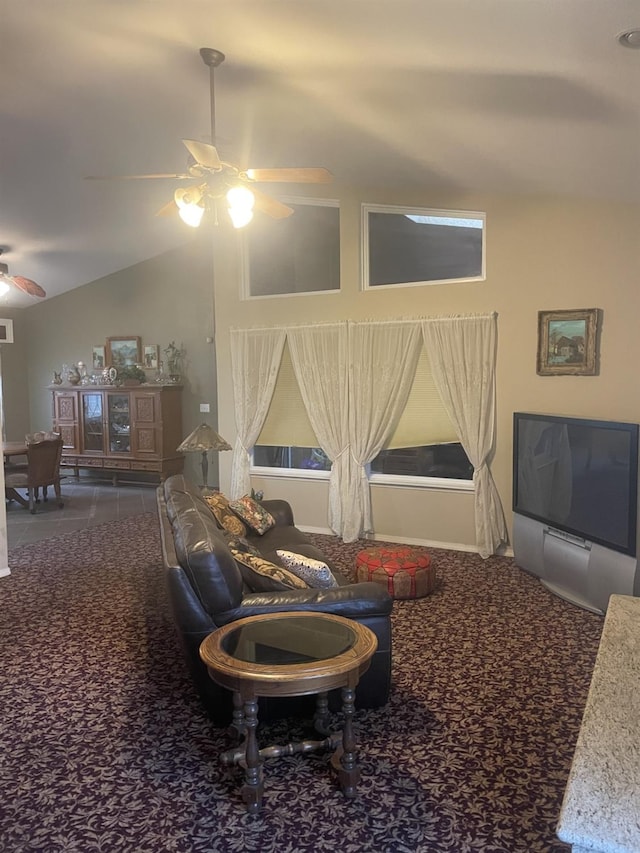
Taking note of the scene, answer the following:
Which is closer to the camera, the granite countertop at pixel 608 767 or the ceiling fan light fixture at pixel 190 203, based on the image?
the granite countertop at pixel 608 767

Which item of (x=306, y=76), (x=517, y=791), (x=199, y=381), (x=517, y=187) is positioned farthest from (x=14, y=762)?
(x=199, y=381)

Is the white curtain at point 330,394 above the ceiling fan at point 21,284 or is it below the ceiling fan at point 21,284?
below

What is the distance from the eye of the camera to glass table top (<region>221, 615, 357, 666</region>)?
2.24 meters

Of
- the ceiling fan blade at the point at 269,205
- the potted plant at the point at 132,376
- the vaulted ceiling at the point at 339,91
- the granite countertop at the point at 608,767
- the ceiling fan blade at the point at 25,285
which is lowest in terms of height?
the granite countertop at the point at 608,767

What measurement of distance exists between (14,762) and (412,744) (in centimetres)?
170

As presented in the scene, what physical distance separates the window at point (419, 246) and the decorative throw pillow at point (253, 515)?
8.35 feet

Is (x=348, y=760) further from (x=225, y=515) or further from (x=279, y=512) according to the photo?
(x=279, y=512)

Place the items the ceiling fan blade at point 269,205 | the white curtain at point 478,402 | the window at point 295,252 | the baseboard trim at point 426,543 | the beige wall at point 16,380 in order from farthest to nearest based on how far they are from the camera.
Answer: the beige wall at point 16,380 < the window at point 295,252 < the baseboard trim at point 426,543 < the white curtain at point 478,402 < the ceiling fan blade at point 269,205

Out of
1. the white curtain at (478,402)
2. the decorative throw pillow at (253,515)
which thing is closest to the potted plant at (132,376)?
the decorative throw pillow at (253,515)

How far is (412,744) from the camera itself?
2648 millimetres

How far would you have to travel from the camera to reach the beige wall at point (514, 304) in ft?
15.6

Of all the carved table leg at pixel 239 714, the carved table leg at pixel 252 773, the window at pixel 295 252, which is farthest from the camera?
the window at pixel 295 252

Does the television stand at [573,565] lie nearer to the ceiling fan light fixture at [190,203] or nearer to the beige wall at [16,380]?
the ceiling fan light fixture at [190,203]

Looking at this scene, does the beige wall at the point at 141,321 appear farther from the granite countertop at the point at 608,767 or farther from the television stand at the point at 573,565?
the granite countertop at the point at 608,767
